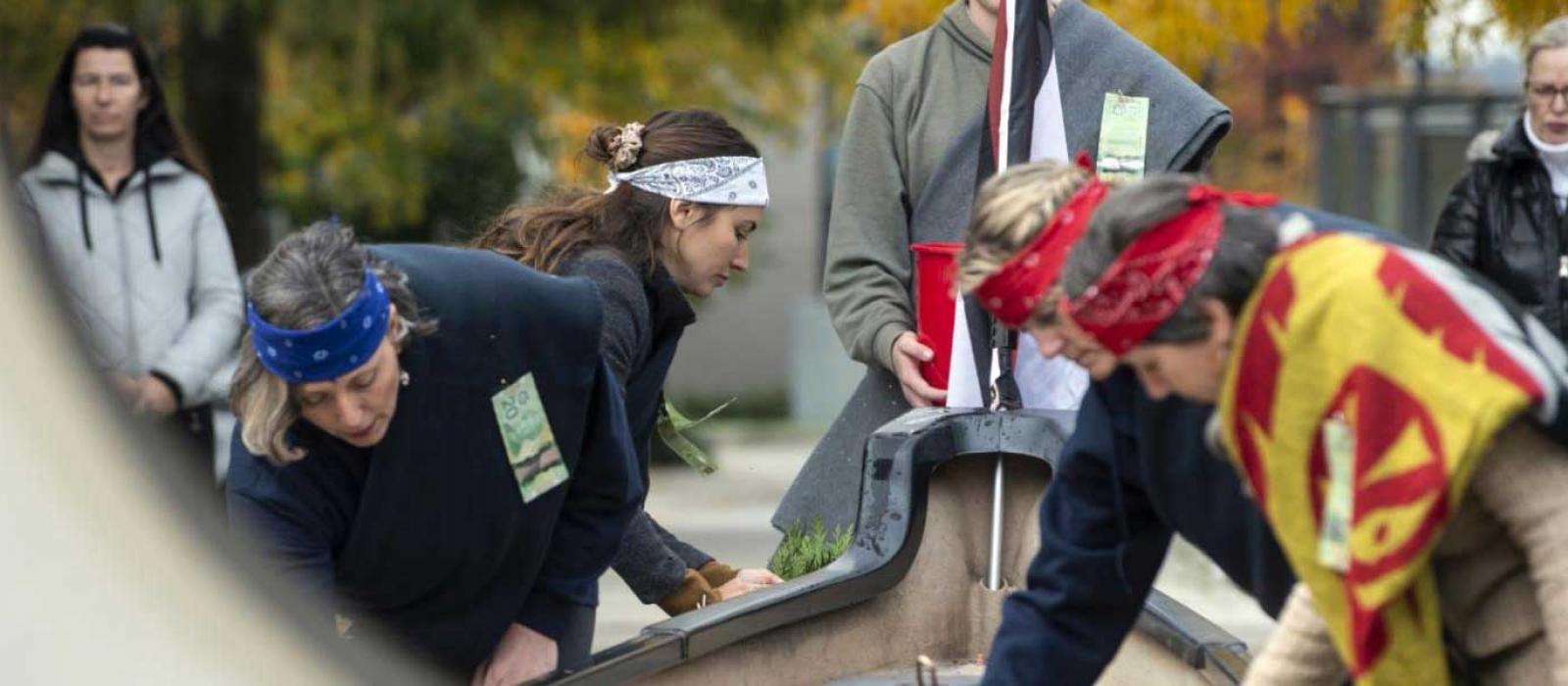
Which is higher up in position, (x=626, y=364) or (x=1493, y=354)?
(x=1493, y=354)

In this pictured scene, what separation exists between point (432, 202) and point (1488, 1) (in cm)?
853

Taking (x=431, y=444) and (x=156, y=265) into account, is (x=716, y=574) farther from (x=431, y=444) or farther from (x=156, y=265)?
(x=156, y=265)

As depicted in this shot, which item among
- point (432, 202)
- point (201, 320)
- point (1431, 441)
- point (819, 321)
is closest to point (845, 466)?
point (201, 320)

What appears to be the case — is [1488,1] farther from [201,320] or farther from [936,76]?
[201,320]

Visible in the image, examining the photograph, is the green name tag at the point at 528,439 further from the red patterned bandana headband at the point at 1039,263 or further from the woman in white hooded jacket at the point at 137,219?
the woman in white hooded jacket at the point at 137,219

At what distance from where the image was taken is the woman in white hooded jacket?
5.71 m

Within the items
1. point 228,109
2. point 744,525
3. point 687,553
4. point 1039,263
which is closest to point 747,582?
point 687,553

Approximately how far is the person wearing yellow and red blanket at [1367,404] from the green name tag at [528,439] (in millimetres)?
1250

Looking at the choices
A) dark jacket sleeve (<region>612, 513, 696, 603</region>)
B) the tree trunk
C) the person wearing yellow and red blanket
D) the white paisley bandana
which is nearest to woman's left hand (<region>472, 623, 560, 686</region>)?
dark jacket sleeve (<region>612, 513, 696, 603</region>)

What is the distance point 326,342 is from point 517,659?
0.80 meters

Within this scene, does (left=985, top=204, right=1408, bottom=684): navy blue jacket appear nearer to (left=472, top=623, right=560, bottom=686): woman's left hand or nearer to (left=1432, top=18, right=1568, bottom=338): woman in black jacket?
(left=472, top=623, right=560, bottom=686): woman's left hand

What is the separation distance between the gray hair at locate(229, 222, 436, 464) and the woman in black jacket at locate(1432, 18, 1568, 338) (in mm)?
3324

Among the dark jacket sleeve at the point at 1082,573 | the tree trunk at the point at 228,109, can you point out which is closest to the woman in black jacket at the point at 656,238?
the dark jacket sleeve at the point at 1082,573

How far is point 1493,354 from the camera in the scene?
247 centimetres
